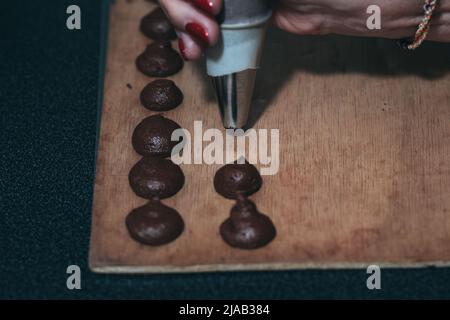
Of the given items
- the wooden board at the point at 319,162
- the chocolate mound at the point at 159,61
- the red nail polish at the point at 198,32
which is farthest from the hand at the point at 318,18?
the chocolate mound at the point at 159,61

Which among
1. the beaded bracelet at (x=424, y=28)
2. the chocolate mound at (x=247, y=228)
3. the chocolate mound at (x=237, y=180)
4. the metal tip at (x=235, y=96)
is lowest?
the chocolate mound at (x=247, y=228)

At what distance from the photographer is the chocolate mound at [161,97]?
1.30 m

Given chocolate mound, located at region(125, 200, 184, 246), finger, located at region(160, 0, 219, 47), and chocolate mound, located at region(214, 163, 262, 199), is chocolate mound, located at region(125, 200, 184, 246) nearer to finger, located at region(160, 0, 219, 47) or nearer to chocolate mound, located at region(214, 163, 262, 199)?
chocolate mound, located at region(214, 163, 262, 199)

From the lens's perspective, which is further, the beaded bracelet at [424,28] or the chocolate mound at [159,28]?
the chocolate mound at [159,28]

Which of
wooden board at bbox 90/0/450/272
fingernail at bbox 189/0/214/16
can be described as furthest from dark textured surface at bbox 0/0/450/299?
fingernail at bbox 189/0/214/16

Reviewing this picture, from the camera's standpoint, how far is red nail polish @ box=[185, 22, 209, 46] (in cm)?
106

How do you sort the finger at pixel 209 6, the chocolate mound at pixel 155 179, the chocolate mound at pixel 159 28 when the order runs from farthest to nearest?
the chocolate mound at pixel 159 28 → the chocolate mound at pixel 155 179 → the finger at pixel 209 6

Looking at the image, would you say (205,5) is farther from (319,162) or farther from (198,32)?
(319,162)

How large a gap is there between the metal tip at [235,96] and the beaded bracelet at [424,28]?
294 millimetres

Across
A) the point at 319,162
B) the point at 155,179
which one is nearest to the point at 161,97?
the point at 155,179

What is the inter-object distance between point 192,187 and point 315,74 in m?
0.38

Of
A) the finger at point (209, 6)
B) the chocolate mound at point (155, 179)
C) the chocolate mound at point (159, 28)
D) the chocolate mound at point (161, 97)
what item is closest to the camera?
the finger at point (209, 6)

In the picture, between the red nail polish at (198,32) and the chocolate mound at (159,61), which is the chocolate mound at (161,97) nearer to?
the chocolate mound at (159,61)

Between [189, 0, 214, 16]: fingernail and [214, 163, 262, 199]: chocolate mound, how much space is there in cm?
25
